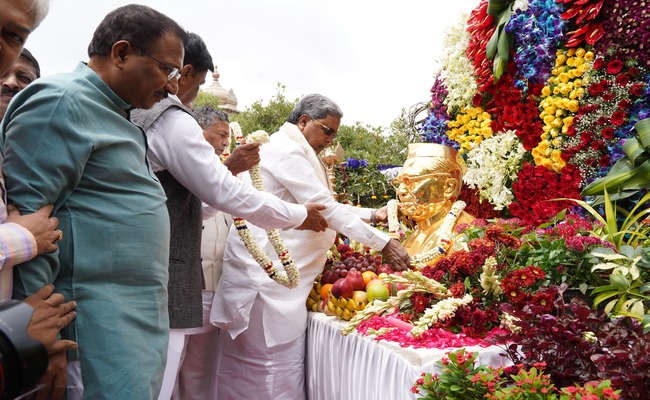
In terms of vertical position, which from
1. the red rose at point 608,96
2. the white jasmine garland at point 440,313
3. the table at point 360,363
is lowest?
the table at point 360,363

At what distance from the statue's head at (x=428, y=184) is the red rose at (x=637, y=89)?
1.13m

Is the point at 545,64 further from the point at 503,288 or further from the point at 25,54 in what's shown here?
the point at 25,54

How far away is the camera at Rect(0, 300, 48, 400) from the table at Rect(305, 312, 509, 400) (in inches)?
52.5

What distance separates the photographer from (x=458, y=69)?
169 inches

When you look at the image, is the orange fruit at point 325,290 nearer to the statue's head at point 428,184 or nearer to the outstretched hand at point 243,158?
the statue's head at point 428,184

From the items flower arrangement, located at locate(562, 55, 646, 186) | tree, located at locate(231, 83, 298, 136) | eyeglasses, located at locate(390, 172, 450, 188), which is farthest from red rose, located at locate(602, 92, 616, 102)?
tree, located at locate(231, 83, 298, 136)

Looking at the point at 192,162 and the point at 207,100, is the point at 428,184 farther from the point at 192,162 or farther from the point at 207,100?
the point at 207,100

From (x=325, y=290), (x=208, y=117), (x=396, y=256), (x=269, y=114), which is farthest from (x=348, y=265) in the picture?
(x=269, y=114)

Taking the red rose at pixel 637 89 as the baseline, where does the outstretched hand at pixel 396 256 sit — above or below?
below

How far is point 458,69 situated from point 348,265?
5.91ft

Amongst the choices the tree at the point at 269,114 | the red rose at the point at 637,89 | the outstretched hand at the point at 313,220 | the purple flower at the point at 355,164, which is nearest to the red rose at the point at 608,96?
the red rose at the point at 637,89

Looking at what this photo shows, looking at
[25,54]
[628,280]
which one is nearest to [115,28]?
[25,54]

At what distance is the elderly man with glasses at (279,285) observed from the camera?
10.5 feet

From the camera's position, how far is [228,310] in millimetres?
3188
